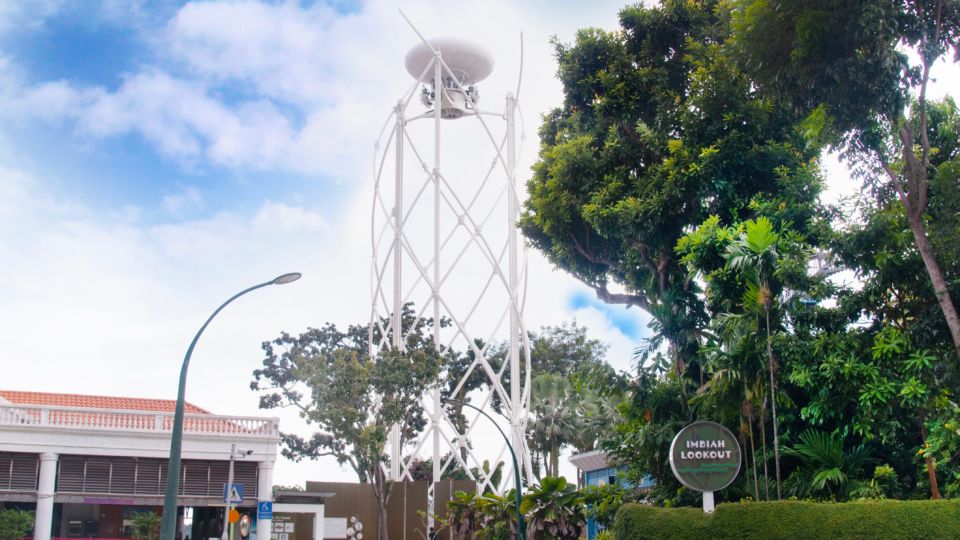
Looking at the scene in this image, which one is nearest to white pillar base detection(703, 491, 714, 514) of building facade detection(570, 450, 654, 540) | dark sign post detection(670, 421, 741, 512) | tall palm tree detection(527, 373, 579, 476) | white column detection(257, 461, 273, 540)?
dark sign post detection(670, 421, 741, 512)

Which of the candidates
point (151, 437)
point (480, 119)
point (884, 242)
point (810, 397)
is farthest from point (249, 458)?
point (884, 242)

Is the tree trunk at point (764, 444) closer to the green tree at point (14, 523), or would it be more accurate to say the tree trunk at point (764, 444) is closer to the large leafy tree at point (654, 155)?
the large leafy tree at point (654, 155)

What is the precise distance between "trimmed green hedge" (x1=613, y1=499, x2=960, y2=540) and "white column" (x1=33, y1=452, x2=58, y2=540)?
21909 millimetres

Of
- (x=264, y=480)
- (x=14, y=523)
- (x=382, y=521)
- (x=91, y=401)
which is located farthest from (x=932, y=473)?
(x=91, y=401)

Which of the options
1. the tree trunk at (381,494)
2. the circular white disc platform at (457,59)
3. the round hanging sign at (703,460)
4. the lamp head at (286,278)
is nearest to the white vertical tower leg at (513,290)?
the circular white disc platform at (457,59)

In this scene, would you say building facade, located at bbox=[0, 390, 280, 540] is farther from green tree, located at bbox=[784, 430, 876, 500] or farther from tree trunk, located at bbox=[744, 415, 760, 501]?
green tree, located at bbox=[784, 430, 876, 500]

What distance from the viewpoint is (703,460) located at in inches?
932

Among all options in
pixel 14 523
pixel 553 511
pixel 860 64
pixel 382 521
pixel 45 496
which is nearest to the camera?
pixel 860 64

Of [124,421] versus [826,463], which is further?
[124,421]

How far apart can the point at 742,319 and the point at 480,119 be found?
65.7 feet

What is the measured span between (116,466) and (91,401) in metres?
6.49

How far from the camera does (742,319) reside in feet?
87.0

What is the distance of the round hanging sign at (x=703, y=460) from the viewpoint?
2359 cm

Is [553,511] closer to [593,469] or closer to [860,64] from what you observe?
[593,469]
